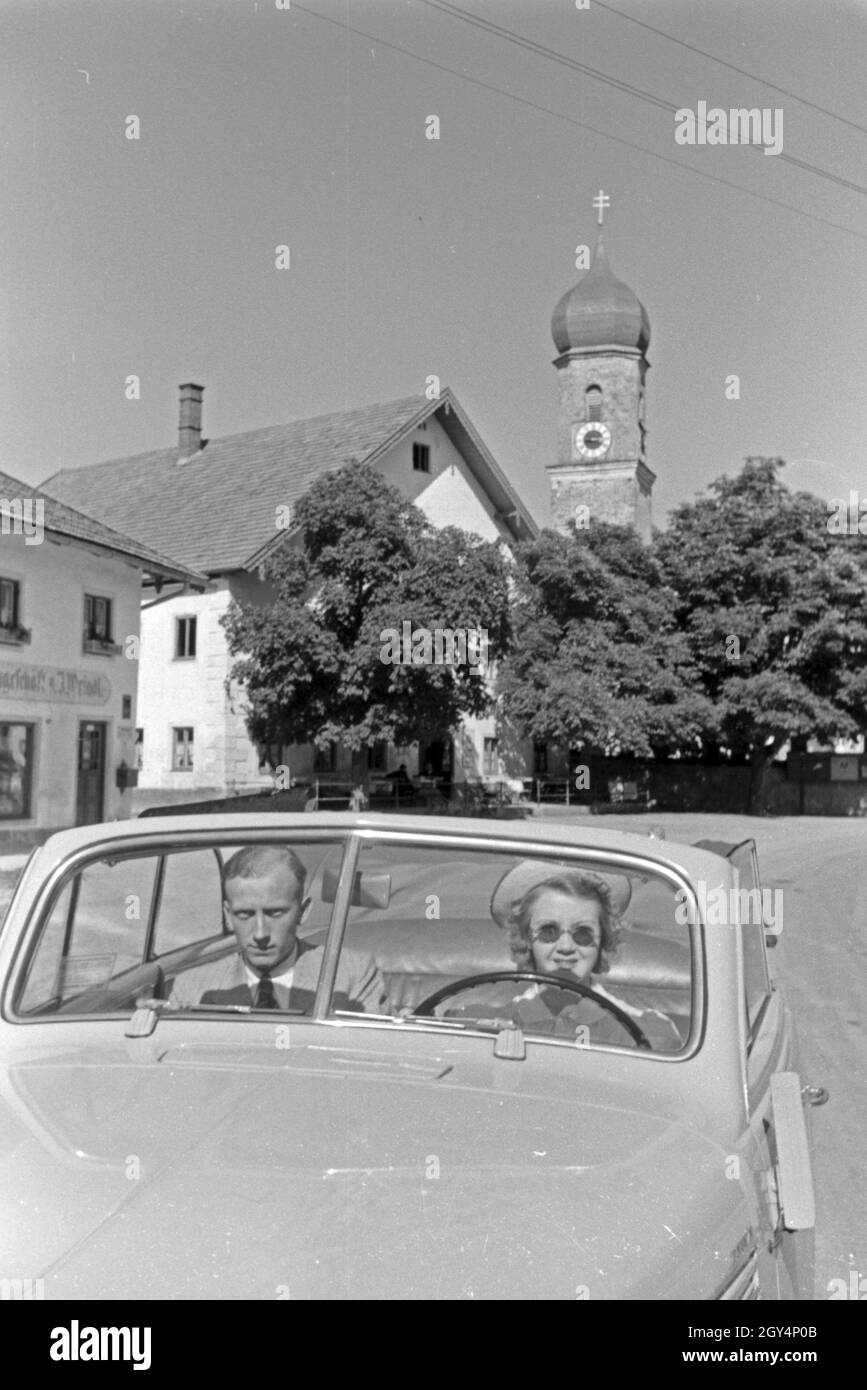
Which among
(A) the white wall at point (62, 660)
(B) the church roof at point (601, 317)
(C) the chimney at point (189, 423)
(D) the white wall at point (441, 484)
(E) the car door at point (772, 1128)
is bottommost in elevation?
(E) the car door at point (772, 1128)

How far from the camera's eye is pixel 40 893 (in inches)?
110

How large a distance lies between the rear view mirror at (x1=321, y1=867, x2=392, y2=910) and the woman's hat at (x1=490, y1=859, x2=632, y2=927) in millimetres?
308

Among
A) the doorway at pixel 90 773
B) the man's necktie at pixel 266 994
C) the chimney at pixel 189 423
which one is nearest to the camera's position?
the man's necktie at pixel 266 994

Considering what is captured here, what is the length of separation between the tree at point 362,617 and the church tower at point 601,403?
87.2 ft

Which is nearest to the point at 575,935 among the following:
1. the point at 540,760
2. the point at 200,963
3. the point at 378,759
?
the point at 200,963

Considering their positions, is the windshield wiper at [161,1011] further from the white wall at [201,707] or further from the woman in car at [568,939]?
the white wall at [201,707]

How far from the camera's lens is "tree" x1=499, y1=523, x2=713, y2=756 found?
35.0 m

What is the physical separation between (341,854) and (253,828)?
254 mm

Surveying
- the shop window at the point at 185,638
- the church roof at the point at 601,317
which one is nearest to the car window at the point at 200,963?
the shop window at the point at 185,638

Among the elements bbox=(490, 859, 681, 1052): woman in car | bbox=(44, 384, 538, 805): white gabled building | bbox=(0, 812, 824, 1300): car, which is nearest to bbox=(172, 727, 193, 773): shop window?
bbox=(44, 384, 538, 805): white gabled building

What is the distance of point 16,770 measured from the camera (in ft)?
71.0

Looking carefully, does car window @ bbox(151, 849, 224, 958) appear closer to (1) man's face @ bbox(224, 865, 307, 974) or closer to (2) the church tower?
(1) man's face @ bbox(224, 865, 307, 974)

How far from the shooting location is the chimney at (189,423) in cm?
4066

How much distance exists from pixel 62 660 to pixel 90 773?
2222 mm
